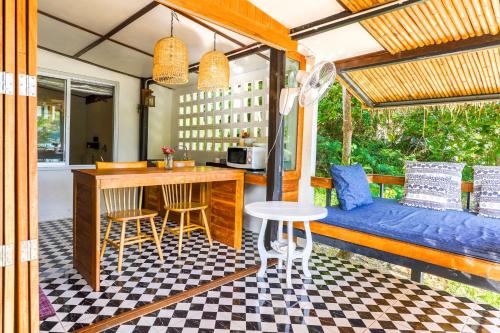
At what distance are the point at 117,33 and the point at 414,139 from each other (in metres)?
6.01

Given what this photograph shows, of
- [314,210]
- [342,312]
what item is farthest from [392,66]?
[342,312]

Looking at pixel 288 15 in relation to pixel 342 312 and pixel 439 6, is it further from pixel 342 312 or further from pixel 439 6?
pixel 342 312

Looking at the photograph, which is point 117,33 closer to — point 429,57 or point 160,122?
point 160,122

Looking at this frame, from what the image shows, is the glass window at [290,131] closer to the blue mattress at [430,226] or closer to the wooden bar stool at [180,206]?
the blue mattress at [430,226]

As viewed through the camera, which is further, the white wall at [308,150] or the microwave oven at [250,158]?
the microwave oven at [250,158]

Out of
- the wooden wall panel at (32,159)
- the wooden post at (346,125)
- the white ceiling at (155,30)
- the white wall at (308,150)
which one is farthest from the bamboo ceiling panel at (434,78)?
the wooden wall panel at (32,159)

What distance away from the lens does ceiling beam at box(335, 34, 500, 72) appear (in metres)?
2.68

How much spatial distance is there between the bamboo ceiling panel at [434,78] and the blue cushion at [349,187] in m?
1.28

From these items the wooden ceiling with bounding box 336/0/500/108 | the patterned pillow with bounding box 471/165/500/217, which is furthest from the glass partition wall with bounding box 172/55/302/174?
the patterned pillow with bounding box 471/165/500/217

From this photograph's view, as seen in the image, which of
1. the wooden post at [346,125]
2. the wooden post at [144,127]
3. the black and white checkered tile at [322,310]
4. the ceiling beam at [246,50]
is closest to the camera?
the black and white checkered tile at [322,310]

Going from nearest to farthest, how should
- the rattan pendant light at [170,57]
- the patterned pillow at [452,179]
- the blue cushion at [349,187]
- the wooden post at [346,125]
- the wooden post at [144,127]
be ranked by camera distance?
the rattan pendant light at [170,57] → the blue cushion at [349,187] → the patterned pillow at [452,179] → the wooden post at [144,127] → the wooden post at [346,125]

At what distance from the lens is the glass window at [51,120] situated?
4734mm

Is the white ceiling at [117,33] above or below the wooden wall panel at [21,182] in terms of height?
above

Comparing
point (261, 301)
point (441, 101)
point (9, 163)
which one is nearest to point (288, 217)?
point (261, 301)
